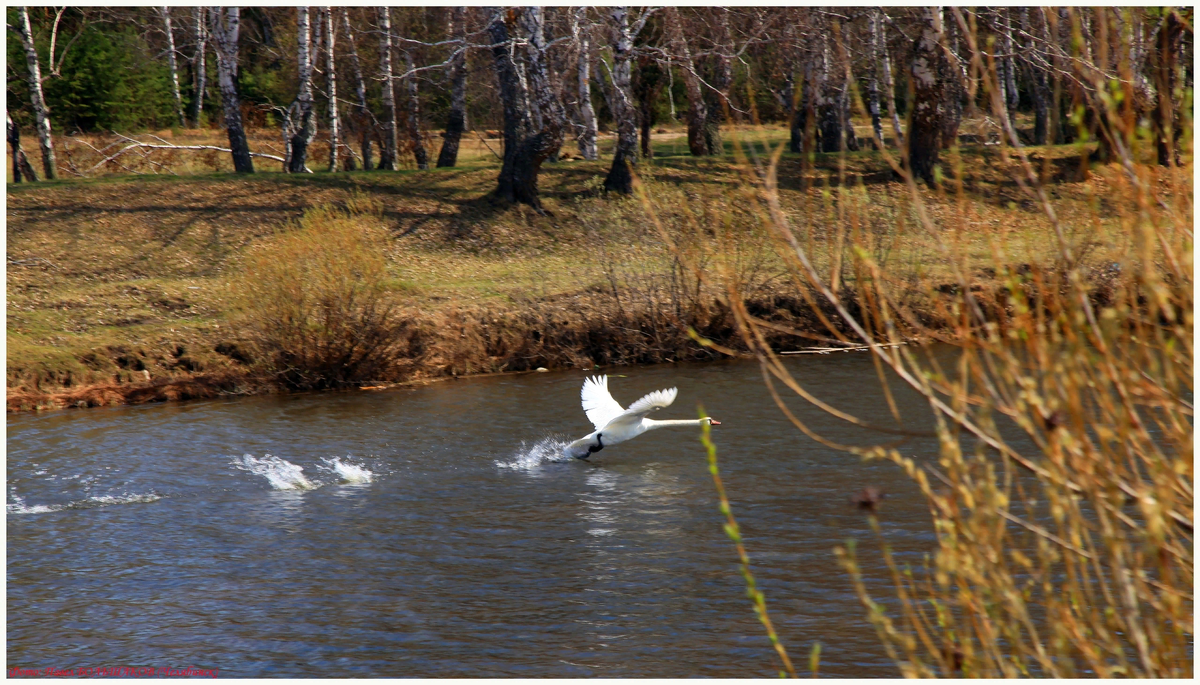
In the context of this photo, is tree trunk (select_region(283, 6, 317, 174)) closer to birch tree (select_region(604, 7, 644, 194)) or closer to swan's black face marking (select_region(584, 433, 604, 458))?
birch tree (select_region(604, 7, 644, 194))

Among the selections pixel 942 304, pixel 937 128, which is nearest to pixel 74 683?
pixel 942 304

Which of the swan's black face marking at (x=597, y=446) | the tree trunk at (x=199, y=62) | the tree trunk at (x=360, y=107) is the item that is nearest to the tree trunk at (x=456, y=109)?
the tree trunk at (x=360, y=107)

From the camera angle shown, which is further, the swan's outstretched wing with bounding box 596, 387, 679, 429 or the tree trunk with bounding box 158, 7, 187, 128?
the tree trunk with bounding box 158, 7, 187, 128

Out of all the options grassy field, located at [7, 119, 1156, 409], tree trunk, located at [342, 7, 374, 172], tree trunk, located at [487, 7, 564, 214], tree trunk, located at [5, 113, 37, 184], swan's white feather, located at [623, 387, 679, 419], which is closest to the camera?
swan's white feather, located at [623, 387, 679, 419]

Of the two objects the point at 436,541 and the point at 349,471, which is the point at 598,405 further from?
the point at 436,541

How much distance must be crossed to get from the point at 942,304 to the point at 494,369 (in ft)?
47.6

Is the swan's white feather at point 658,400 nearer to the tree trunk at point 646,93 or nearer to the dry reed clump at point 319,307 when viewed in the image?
the dry reed clump at point 319,307

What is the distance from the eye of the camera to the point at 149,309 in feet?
58.1

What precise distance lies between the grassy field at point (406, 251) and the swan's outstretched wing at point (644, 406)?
112 inches

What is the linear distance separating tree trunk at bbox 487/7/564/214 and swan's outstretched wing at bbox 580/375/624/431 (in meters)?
11.4

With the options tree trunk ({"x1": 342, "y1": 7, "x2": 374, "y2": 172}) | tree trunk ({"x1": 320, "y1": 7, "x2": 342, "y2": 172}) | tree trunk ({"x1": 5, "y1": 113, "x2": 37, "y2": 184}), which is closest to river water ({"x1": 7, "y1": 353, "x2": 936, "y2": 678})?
tree trunk ({"x1": 5, "y1": 113, "x2": 37, "y2": 184})

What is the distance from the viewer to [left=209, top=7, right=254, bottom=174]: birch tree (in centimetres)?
2349

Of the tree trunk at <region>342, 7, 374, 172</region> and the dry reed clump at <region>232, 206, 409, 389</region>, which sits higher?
the tree trunk at <region>342, 7, 374, 172</region>

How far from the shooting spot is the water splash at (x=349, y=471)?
37.8ft
